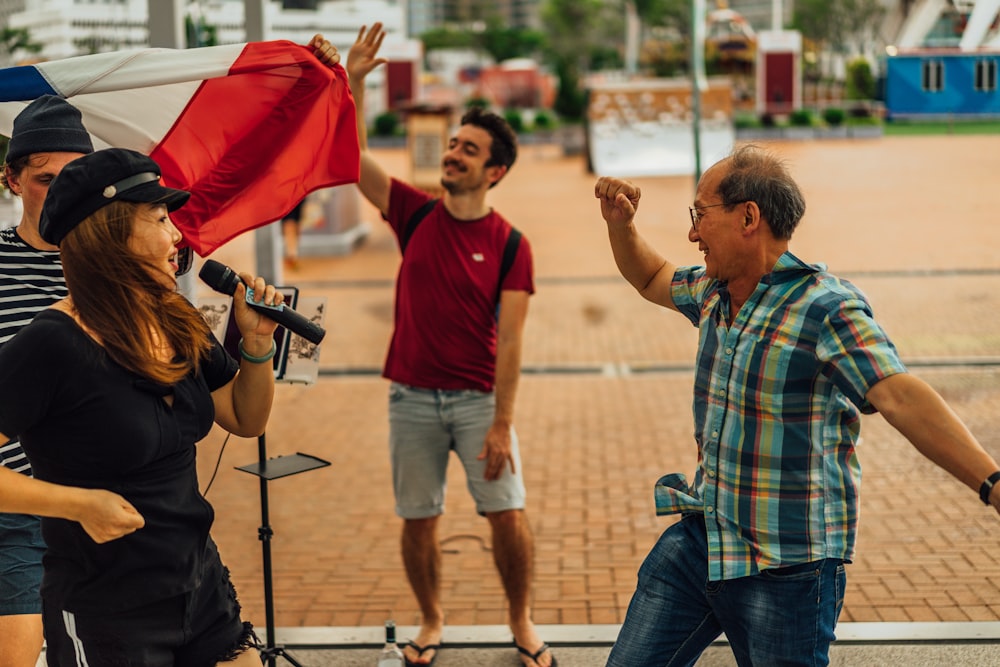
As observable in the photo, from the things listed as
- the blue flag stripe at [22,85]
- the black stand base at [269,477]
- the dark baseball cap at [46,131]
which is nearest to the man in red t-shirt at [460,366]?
the black stand base at [269,477]

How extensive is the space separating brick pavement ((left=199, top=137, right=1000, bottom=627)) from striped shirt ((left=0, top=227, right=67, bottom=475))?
2.04 metres

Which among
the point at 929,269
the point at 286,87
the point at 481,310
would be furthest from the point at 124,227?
the point at 929,269

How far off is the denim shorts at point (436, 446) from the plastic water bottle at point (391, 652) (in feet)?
1.38

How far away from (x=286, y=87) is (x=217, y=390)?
1601 mm

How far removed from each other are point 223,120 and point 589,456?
435 cm

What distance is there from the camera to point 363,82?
4.46 metres

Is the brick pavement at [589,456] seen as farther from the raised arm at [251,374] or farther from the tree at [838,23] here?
the tree at [838,23]

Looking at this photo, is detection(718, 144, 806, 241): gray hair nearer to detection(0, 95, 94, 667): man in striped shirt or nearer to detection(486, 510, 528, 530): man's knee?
detection(0, 95, 94, 667): man in striped shirt

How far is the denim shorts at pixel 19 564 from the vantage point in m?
3.25

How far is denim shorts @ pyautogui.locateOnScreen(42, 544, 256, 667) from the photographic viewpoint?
253 centimetres

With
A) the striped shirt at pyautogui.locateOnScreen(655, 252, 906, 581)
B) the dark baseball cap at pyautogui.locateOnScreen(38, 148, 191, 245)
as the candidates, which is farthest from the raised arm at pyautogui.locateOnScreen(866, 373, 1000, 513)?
the dark baseball cap at pyautogui.locateOnScreen(38, 148, 191, 245)

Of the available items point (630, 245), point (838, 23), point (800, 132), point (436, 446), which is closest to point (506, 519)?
point (436, 446)

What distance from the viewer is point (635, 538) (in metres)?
6.18

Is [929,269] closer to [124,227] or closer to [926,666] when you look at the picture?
[926,666]
